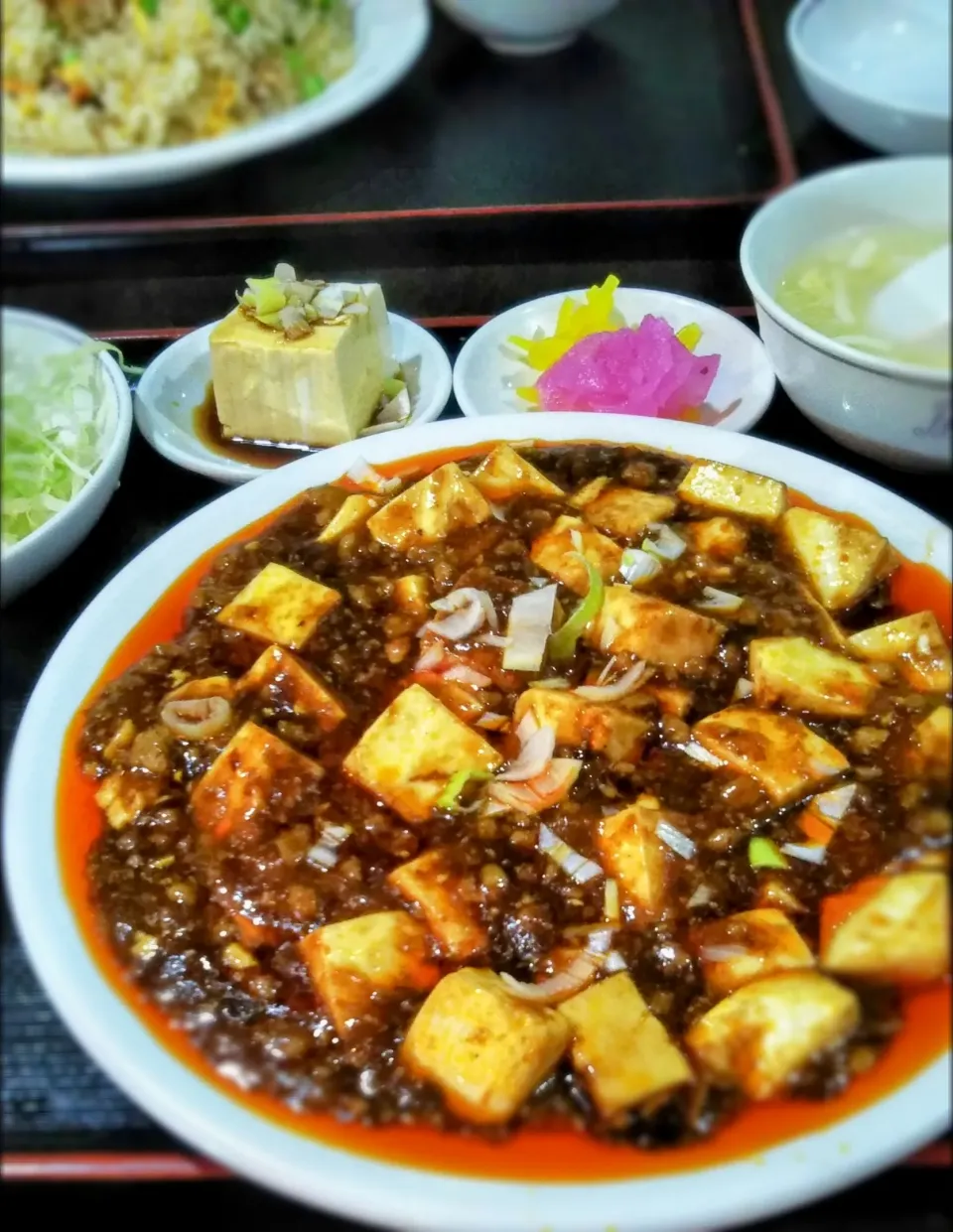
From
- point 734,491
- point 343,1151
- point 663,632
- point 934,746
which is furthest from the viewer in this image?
point 734,491

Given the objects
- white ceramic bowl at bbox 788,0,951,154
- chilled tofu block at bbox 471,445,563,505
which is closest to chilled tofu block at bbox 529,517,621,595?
chilled tofu block at bbox 471,445,563,505

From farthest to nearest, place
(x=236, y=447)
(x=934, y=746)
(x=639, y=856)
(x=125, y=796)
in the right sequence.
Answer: (x=236, y=447) < (x=125, y=796) < (x=639, y=856) < (x=934, y=746)

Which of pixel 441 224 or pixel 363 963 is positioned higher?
pixel 441 224

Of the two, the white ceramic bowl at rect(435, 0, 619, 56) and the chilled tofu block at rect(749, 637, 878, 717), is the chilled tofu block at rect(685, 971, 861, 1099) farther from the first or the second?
the white ceramic bowl at rect(435, 0, 619, 56)

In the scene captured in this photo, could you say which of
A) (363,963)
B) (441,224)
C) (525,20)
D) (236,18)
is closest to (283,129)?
(236,18)

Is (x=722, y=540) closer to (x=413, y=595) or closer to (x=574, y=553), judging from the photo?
(x=574, y=553)

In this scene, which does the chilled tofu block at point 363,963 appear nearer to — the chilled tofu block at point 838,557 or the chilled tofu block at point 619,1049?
the chilled tofu block at point 619,1049

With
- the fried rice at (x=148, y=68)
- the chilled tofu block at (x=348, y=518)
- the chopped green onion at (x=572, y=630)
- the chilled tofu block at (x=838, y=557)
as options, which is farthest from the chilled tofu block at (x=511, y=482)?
the fried rice at (x=148, y=68)

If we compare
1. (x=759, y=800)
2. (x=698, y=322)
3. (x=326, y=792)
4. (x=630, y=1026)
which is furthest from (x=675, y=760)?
(x=698, y=322)
